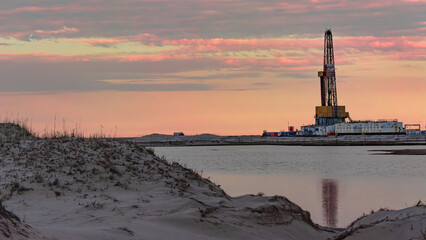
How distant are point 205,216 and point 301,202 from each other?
44.3 ft

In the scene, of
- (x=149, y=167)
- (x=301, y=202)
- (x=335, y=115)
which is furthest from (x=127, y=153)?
(x=335, y=115)

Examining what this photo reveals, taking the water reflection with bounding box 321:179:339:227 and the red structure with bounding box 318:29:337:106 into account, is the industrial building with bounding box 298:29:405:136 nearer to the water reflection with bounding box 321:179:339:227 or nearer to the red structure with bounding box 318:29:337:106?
the red structure with bounding box 318:29:337:106

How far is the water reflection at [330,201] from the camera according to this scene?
69.9 ft

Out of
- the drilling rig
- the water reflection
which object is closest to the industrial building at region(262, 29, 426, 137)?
A: the drilling rig

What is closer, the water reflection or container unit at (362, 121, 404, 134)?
the water reflection

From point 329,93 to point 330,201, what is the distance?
135914 mm

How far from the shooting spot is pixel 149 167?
67.2 feet

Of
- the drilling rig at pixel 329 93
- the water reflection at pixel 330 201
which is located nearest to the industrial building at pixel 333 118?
the drilling rig at pixel 329 93

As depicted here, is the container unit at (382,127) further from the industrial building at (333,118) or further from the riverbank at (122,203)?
the riverbank at (122,203)

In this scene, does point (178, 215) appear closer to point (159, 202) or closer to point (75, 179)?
point (159, 202)

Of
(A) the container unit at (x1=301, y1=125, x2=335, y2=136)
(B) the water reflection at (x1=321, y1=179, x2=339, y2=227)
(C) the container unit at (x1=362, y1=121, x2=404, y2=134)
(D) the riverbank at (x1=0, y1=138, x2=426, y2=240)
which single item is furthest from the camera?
(A) the container unit at (x1=301, y1=125, x2=335, y2=136)

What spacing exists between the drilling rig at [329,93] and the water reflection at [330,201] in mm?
122133

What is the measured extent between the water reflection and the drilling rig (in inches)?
4808

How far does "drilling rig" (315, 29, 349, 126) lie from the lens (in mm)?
160125
